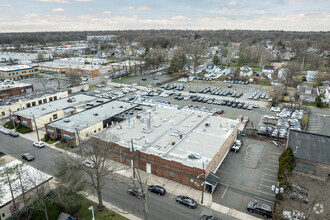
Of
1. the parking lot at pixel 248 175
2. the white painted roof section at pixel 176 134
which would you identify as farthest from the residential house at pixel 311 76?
the white painted roof section at pixel 176 134

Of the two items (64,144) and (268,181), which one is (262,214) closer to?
(268,181)

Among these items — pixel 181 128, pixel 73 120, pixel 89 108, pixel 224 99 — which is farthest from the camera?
pixel 224 99

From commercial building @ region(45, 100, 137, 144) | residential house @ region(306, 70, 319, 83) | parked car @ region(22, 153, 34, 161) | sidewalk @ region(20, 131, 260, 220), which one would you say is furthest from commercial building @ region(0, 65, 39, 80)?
residential house @ region(306, 70, 319, 83)

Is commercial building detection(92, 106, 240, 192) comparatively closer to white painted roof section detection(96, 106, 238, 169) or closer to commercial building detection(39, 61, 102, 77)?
white painted roof section detection(96, 106, 238, 169)

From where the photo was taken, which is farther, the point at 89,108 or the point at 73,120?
the point at 89,108

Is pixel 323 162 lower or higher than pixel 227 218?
higher

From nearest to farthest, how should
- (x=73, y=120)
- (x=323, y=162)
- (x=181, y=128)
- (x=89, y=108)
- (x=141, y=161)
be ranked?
(x=323, y=162) < (x=141, y=161) < (x=181, y=128) < (x=73, y=120) < (x=89, y=108)

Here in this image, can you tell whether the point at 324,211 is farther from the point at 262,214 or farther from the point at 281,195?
the point at 262,214

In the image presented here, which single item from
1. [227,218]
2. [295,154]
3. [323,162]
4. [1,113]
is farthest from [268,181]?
[1,113]
